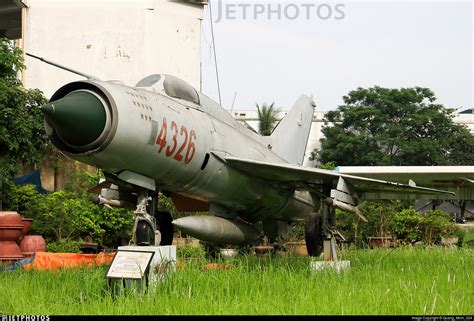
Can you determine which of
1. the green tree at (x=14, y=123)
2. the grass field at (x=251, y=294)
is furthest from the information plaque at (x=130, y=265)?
the green tree at (x=14, y=123)

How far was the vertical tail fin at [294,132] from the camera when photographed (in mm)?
12773

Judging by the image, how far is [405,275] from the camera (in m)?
8.28

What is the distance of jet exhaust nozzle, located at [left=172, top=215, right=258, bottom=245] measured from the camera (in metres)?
8.44

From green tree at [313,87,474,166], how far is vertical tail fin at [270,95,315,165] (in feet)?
97.2

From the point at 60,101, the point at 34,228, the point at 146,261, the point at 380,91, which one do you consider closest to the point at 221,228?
the point at 146,261

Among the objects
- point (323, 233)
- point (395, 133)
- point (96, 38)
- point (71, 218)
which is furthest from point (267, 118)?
point (323, 233)

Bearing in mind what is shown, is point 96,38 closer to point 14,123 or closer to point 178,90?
point 14,123

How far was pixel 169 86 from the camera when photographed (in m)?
8.57

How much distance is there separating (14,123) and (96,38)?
10.3m

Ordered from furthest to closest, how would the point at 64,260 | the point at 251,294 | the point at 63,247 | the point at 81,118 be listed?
the point at 63,247 → the point at 64,260 → the point at 81,118 → the point at 251,294

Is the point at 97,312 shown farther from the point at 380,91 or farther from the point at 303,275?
the point at 380,91

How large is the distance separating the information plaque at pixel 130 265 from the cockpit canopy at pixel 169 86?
7.77 ft

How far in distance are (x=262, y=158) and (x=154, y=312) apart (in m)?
4.77

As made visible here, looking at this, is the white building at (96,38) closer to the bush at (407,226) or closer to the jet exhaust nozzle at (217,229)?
the bush at (407,226)
